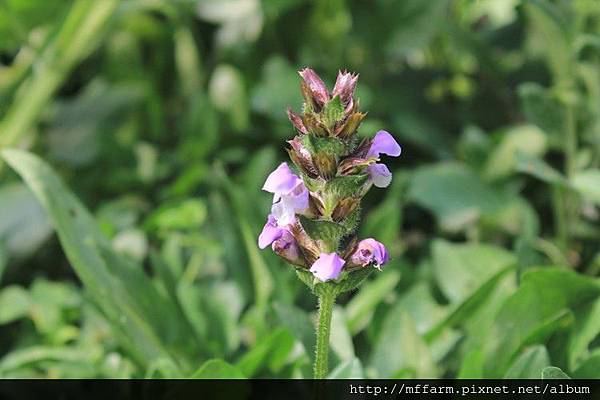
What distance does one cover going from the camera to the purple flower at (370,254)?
43.6 inches

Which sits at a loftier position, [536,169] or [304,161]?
[304,161]

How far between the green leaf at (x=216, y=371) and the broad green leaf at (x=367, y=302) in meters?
0.35

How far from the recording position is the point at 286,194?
1.08 metres

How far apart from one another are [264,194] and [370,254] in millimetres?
1010

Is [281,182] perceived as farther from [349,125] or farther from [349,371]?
[349,371]

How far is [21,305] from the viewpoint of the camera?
6.03 ft

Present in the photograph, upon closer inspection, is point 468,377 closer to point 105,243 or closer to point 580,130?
point 105,243

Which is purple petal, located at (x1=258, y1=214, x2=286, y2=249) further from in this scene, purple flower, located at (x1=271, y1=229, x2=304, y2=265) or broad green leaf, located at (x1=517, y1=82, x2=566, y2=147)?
broad green leaf, located at (x1=517, y1=82, x2=566, y2=147)

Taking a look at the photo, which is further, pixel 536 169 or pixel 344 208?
pixel 536 169

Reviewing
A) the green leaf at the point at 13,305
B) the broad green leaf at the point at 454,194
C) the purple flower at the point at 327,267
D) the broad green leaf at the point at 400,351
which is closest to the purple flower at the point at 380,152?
the purple flower at the point at 327,267

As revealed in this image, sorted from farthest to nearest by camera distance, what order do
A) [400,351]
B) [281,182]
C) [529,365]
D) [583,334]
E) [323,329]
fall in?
→ [400,351], [583,334], [529,365], [323,329], [281,182]

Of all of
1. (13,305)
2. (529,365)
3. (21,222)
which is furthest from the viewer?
(21,222)

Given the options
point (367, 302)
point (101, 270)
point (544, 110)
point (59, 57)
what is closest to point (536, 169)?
point (544, 110)

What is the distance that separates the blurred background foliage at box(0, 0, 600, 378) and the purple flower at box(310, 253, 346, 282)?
0.27m
